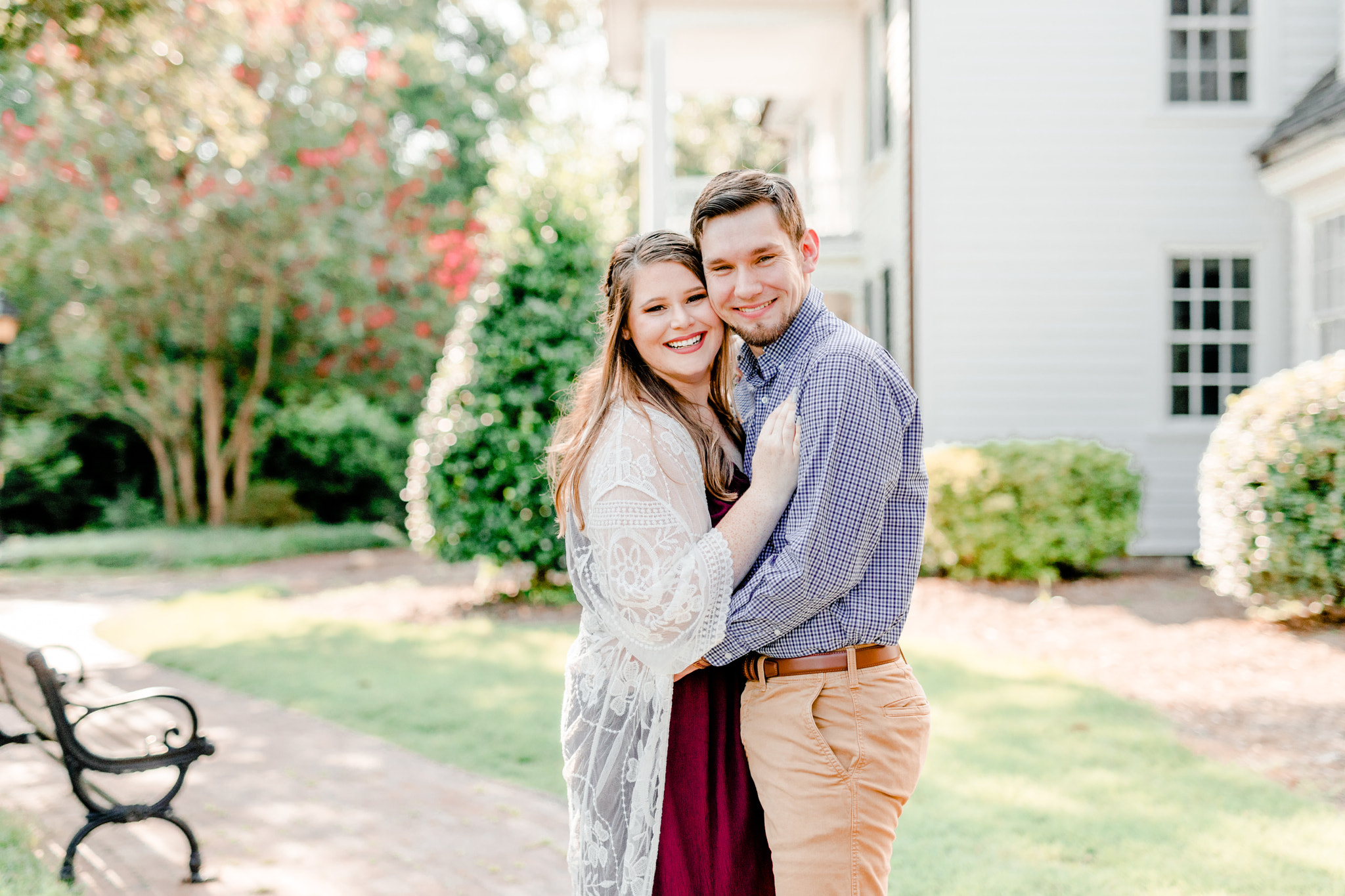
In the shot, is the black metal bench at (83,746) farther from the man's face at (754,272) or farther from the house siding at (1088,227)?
the house siding at (1088,227)

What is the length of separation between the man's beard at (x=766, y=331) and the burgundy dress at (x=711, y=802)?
38 cm

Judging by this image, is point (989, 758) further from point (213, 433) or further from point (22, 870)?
point (213, 433)

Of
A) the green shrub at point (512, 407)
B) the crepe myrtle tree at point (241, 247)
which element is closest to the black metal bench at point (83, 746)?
the green shrub at point (512, 407)

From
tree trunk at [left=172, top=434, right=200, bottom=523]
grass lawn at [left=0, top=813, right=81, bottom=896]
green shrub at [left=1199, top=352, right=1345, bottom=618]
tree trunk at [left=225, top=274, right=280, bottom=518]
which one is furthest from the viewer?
tree trunk at [left=172, top=434, right=200, bottom=523]

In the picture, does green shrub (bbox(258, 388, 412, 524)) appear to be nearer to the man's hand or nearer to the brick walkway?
the brick walkway

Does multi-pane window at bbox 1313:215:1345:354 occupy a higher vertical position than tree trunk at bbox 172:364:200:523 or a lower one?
higher

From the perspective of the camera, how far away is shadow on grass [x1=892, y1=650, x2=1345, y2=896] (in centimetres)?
385

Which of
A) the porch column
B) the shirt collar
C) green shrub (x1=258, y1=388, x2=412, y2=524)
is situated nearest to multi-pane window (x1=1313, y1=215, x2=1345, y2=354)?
the porch column

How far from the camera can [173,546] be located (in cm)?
1588

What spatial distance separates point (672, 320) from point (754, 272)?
0.24 meters

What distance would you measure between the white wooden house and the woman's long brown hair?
29.6 ft

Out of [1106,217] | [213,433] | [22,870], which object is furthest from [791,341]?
[213,433]

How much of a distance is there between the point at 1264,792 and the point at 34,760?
20.5ft

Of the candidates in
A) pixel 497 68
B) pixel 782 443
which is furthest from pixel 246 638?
pixel 497 68
